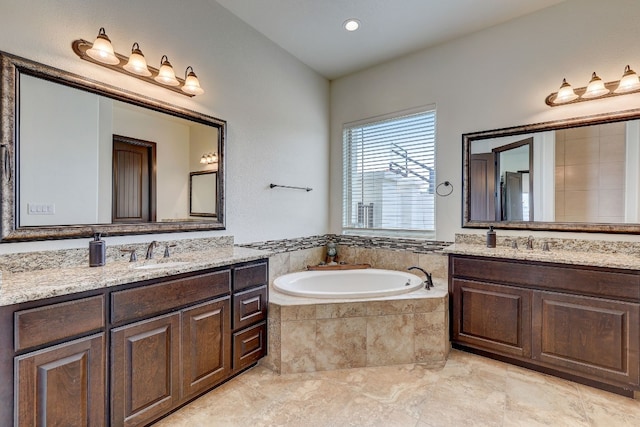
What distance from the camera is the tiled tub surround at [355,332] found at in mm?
2193

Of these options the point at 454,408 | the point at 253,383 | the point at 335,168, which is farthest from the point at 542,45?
the point at 253,383

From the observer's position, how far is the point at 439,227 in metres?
2.98

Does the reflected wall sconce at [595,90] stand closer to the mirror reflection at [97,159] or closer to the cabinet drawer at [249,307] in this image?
the cabinet drawer at [249,307]

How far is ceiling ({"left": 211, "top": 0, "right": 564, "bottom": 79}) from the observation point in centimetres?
242

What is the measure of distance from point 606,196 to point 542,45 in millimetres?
1304

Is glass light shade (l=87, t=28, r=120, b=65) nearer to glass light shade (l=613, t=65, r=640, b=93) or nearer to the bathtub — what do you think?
the bathtub

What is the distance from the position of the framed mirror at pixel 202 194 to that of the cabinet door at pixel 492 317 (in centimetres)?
209

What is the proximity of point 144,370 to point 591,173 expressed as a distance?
3256mm

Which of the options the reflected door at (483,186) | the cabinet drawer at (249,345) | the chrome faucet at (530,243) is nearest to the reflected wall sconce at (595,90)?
the reflected door at (483,186)

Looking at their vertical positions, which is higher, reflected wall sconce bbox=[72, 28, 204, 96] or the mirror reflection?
reflected wall sconce bbox=[72, 28, 204, 96]

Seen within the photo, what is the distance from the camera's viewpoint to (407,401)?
187 cm

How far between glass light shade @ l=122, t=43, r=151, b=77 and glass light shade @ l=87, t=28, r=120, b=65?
0.09 metres

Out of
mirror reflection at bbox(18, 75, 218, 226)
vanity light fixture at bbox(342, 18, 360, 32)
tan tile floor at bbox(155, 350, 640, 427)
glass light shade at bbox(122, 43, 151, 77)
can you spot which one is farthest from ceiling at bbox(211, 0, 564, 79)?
tan tile floor at bbox(155, 350, 640, 427)

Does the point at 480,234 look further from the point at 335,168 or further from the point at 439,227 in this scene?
the point at 335,168
